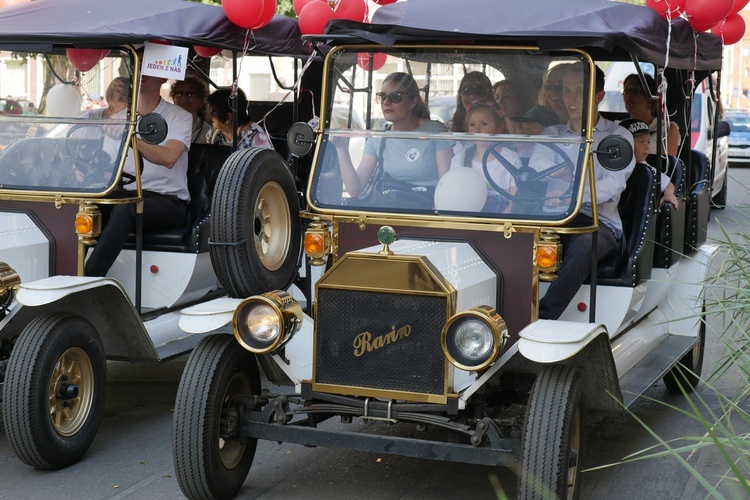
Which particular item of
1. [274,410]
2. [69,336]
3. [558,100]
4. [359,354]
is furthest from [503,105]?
[69,336]

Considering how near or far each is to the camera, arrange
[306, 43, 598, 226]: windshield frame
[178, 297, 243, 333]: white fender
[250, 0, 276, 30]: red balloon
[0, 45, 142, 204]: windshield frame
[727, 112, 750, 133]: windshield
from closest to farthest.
→ [178, 297, 243, 333]: white fender < [306, 43, 598, 226]: windshield frame < [0, 45, 142, 204]: windshield frame < [250, 0, 276, 30]: red balloon < [727, 112, 750, 133]: windshield

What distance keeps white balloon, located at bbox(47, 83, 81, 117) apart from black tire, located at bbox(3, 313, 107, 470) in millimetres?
1422

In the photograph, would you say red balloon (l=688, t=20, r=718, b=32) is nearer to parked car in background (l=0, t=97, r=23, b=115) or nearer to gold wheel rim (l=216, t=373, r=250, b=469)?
gold wheel rim (l=216, t=373, r=250, b=469)

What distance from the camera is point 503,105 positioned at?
16.0ft

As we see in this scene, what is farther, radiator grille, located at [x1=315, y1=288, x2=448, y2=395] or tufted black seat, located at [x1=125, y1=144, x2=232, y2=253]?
tufted black seat, located at [x1=125, y1=144, x2=232, y2=253]

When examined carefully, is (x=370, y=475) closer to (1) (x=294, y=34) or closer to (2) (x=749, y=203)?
(2) (x=749, y=203)

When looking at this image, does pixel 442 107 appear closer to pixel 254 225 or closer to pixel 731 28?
pixel 254 225

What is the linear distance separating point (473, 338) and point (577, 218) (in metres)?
1.05

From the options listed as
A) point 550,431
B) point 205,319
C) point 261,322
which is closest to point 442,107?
point 261,322

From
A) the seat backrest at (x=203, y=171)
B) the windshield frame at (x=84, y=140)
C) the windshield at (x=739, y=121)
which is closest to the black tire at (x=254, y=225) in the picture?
the windshield frame at (x=84, y=140)

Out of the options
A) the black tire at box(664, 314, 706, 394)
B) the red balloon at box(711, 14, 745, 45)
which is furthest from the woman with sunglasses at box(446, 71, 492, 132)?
the red balloon at box(711, 14, 745, 45)

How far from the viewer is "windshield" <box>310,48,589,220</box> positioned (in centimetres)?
479

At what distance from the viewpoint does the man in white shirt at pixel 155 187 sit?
5844 mm

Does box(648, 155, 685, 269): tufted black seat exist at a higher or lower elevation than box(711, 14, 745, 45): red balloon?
lower
